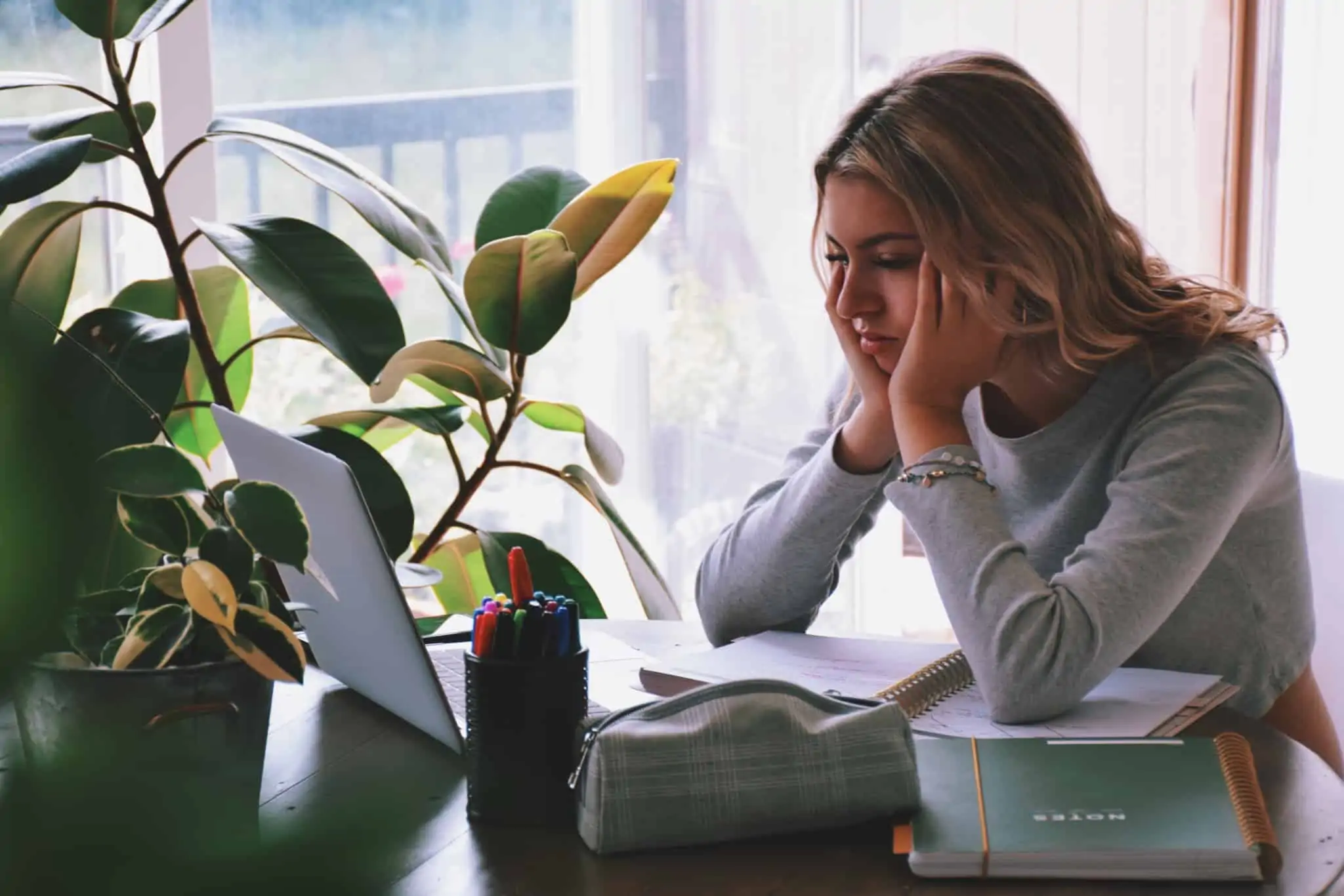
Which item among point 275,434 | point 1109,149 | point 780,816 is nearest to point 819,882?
point 780,816

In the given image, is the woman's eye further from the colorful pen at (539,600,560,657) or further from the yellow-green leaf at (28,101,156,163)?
the yellow-green leaf at (28,101,156,163)

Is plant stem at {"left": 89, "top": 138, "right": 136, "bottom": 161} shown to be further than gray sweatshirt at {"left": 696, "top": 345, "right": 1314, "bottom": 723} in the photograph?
Yes

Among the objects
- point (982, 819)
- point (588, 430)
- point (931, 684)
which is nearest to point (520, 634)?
point (982, 819)

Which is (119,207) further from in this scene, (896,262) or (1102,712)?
(1102,712)

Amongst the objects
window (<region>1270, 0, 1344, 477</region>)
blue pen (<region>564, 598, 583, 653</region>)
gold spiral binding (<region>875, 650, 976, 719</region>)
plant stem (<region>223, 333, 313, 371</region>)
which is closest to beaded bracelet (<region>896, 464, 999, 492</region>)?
gold spiral binding (<region>875, 650, 976, 719</region>)

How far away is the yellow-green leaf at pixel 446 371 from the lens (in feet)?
4.79

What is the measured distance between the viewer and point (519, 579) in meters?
0.83

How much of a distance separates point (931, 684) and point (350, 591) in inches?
18.3

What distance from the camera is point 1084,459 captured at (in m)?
1.34

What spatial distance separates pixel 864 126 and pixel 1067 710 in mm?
598

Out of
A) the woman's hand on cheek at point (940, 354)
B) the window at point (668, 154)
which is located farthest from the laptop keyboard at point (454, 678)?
the window at point (668, 154)

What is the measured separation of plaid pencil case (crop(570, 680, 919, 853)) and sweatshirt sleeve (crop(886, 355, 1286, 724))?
256 millimetres

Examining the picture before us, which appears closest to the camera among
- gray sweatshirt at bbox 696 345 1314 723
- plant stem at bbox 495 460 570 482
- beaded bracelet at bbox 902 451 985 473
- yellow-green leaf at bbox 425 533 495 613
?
gray sweatshirt at bbox 696 345 1314 723

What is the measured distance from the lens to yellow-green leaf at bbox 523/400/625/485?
1.74 m
